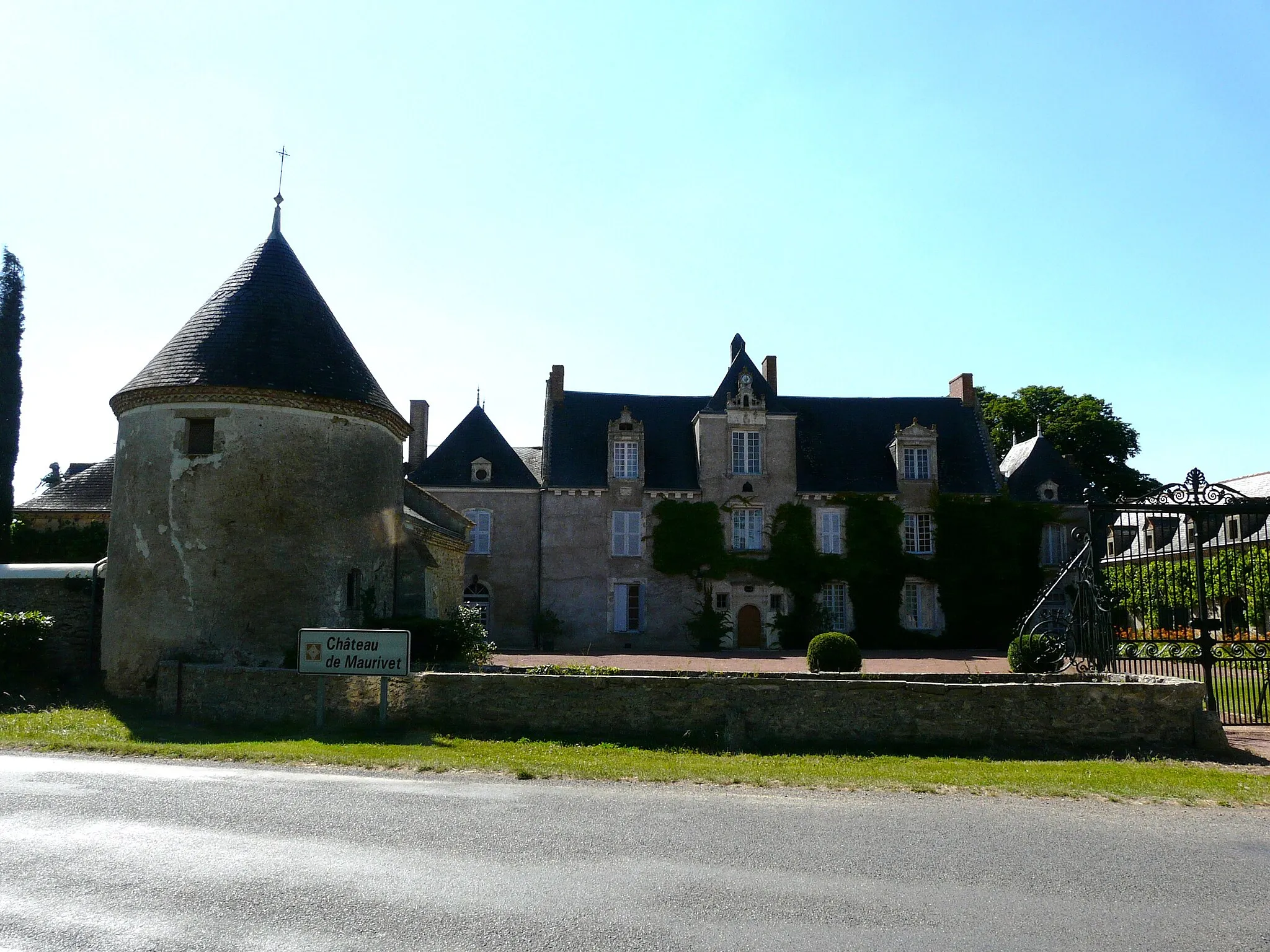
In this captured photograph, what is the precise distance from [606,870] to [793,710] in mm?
6343

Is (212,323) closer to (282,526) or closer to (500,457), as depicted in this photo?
(282,526)

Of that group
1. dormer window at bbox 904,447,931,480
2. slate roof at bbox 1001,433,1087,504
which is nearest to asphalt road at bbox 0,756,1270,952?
dormer window at bbox 904,447,931,480

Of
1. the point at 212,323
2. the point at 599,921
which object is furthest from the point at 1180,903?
the point at 212,323

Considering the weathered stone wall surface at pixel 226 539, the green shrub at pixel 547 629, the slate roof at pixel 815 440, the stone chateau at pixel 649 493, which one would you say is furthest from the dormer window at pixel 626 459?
the weathered stone wall surface at pixel 226 539

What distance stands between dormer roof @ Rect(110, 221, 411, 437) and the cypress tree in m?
11.9

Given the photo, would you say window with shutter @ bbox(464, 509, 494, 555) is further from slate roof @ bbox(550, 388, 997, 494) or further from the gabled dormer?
the gabled dormer

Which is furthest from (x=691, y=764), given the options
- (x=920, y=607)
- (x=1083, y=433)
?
(x=1083, y=433)

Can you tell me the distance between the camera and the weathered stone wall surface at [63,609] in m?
17.6

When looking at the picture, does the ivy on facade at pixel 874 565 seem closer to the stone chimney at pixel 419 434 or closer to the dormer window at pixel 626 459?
the dormer window at pixel 626 459

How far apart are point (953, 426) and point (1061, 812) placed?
30001 mm

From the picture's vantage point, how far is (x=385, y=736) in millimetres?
12406

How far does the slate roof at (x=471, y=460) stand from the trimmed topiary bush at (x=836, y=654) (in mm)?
17413

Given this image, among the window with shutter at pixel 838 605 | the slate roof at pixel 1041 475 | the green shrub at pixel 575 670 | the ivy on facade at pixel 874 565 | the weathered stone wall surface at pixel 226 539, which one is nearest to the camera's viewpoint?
the green shrub at pixel 575 670

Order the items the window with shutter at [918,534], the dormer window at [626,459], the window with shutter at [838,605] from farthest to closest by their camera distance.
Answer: the window with shutter at [918,534], the dormer window at [626,459], the window with shutter at [838,605]
